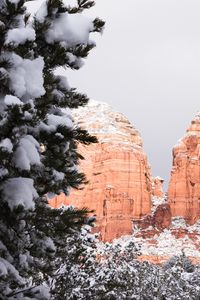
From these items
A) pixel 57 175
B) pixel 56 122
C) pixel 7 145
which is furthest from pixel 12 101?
pixel 57 175

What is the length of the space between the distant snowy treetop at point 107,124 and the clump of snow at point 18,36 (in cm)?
11761

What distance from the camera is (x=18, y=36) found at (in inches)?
253

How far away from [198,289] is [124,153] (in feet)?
277

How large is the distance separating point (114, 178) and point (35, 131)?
117100 millimetres

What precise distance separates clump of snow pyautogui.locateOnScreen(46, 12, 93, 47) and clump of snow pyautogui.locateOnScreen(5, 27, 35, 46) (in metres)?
0.93

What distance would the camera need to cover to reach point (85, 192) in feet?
395

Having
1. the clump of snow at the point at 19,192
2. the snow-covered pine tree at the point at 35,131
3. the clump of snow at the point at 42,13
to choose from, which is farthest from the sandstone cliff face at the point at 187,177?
the clump of snow at the point at 19,192

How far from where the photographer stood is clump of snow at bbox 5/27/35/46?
641cm

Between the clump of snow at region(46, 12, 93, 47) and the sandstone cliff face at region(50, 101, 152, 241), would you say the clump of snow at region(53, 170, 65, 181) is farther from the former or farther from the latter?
the sandstone cliff face at region(50, 101, 152, 241)

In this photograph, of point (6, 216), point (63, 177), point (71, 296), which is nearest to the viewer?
point (6, 216)

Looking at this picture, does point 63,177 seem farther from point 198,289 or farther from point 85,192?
point 85,192

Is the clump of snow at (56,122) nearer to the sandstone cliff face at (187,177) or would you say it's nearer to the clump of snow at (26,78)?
the clump of snow at (26,78)

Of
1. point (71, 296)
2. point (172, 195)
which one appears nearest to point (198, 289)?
point (71, 296)

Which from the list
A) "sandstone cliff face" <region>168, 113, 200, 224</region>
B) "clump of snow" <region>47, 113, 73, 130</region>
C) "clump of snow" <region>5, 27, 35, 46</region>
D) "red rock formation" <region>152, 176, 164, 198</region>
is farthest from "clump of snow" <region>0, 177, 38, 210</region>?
"red rock formation" <region>152, 176, 164, 198</region>
